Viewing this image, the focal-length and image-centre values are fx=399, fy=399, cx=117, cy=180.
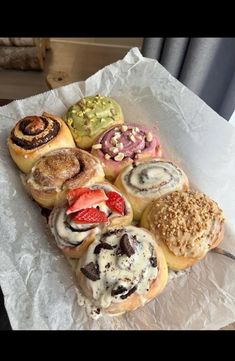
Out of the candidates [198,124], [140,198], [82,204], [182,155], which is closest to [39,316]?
[82,204]

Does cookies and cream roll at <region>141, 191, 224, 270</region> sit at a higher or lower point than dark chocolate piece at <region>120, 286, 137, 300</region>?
higher

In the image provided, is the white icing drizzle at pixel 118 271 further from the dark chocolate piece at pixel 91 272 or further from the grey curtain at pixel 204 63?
the grey curtain at pixel 204 63

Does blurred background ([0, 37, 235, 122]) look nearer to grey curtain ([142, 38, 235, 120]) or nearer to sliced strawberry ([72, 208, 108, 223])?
grey curtain ([142, 38, 235, 120])

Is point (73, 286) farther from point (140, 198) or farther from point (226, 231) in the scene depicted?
point (226, 231)

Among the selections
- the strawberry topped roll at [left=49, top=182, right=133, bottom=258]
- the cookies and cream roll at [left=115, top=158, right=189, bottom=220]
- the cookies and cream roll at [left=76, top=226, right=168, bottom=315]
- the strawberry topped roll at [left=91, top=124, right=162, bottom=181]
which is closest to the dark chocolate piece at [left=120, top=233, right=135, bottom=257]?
the cookies and cream roll at [left=76, top=226, right=168, bottom=315]

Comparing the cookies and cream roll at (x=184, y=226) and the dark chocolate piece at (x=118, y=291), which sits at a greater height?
the cookies and cream roll at (x=184, y=226)

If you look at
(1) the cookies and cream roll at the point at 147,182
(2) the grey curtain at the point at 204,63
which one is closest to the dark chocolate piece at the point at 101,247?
(1) the cookies and cream roll at the point at 147,182

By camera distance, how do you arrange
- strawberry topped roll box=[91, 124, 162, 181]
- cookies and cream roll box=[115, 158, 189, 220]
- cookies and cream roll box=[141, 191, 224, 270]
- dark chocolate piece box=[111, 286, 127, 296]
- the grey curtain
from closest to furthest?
dark chocolate piece box=[111, 286, 127, 296], cookies and cream roll box=[141, 191, 224, 270], cookies and cream roll box=[115, 158, 189, 220], strawberry topped roll box=[91, 124, 162, 181], the grey curtain
